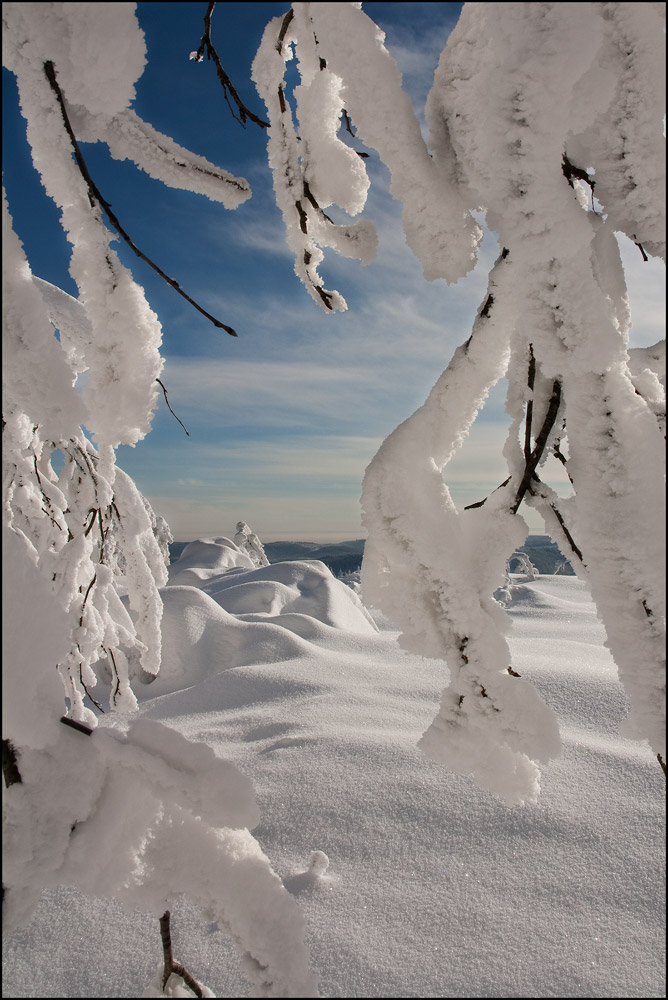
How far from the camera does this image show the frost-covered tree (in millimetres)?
585

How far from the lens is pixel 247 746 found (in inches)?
114

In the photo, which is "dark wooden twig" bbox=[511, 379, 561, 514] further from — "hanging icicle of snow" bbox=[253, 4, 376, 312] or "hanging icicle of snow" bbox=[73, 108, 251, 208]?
"hanging icicle of snow" bbox=[73, 108, 251, 208]

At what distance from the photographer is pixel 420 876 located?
1.77m

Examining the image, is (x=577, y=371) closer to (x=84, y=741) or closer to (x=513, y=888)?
(x=84, y=741)

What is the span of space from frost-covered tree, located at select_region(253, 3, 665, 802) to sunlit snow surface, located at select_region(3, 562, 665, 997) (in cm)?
61

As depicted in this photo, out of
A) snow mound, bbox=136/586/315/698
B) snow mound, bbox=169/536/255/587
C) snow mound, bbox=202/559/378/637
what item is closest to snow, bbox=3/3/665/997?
snow mound, bbox=136/586/315/698

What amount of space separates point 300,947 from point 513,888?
1308 millimetres

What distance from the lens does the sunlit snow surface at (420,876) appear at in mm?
1439

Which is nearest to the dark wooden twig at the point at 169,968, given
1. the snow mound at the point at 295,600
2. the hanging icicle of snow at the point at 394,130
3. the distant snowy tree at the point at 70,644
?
the distant snowy tree at the point at 70,644

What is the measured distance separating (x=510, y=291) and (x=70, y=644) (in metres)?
0.84

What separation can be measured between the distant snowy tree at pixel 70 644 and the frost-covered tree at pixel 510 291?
10.6 inches

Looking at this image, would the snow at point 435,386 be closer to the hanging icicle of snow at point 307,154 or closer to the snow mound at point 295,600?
the hanging icicle of snow at point 307,154

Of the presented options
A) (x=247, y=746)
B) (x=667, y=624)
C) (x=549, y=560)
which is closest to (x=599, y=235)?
(x=667, y=624)

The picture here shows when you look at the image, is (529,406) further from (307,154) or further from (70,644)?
(70,644)
